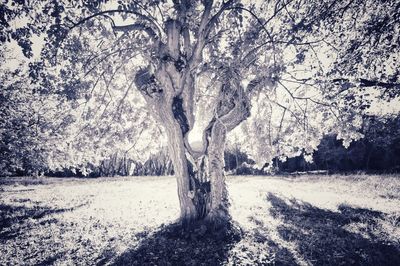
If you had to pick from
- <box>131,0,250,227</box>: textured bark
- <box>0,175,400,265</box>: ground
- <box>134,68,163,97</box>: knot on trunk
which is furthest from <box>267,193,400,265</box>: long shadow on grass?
<box>134,68,163,97</box>: knot on trunk

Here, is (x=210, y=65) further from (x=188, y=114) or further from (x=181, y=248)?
(x=181, y=248)

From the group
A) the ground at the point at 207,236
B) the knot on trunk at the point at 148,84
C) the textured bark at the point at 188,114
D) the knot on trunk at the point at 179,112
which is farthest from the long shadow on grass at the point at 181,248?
the knot on trunk at the point at 148,84

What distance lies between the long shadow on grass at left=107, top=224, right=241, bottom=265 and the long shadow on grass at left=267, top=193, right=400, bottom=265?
1990 millimetres

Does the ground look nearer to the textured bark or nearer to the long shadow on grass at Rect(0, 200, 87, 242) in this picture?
the long shadow on grass at Rect(0, 200, 87, 242)

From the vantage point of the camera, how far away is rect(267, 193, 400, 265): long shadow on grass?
6160 mm

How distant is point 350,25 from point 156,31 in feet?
22.4

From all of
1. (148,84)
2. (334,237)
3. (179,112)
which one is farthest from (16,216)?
(334,237)

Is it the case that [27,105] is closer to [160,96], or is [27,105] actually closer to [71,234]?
[71,234]

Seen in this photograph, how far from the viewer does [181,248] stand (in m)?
6.81

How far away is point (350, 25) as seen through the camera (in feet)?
29.5

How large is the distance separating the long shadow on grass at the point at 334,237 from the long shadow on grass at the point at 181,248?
1.99m

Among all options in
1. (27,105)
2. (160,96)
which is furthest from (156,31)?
(27,105)

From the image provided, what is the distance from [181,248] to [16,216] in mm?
8911

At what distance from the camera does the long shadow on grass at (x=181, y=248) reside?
6168 mm
